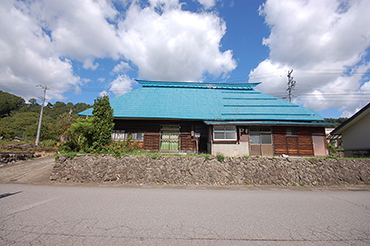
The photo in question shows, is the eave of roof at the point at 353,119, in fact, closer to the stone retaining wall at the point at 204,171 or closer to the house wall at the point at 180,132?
the stone retaining wall at the point at 204,171

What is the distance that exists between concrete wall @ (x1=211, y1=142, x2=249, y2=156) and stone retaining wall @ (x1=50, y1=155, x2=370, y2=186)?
13.9 ft

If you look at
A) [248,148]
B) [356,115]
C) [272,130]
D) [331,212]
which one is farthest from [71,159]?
[356,115]

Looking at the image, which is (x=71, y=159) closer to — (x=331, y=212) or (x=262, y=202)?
(x=262, y=202)

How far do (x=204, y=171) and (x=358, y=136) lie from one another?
14.3m

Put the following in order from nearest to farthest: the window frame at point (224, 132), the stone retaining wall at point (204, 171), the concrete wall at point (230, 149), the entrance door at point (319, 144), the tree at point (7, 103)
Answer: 1. the stone retaining wall at point (204, 171)
2. the concrete wall at point (230, 149)
3. the window frame at point (224, 132)
4. the entrance door at point (319, 144)
5. the tree at point (7, 103)

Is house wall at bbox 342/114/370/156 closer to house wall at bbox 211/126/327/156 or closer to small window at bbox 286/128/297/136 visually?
house wall at bbox 211/126/327/156

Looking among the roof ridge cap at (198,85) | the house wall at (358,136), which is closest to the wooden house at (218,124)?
the house wall at (358,136)

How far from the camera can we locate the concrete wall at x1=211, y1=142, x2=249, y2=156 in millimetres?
A: 13604

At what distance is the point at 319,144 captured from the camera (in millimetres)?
14773

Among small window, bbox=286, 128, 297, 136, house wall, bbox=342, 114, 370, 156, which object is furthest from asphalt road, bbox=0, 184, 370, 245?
house wall, bbox=342, 114, 370, 156

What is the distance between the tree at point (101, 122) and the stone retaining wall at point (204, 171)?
1.01 metres

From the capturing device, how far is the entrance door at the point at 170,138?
15727mm

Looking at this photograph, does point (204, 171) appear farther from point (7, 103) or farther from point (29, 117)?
point (7, 103)

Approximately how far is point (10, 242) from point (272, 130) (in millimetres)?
15784
